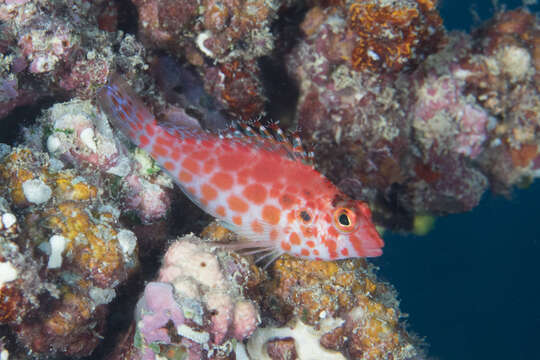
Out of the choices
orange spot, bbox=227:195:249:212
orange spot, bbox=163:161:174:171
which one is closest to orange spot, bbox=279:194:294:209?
orange spot, bbox=227:195:249:212

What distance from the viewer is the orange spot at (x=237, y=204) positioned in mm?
4270

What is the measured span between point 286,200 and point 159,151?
160 centimetres

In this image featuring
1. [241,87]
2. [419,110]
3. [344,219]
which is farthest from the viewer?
[419,110]

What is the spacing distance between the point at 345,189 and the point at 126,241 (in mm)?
4066

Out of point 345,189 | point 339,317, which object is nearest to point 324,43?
point 345,189

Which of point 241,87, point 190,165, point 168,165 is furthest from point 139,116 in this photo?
point 241,87

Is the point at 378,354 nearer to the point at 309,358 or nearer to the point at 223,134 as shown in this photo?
the point at 309,358

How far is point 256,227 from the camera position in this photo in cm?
416

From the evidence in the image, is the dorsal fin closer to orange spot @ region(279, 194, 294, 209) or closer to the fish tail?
orange spot @ region(279, 194, 294, 209)

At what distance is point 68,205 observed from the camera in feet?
9.99

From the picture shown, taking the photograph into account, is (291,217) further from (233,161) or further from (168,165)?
(168,165)

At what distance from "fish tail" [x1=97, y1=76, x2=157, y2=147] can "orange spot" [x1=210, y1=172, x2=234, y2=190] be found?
3.00ft

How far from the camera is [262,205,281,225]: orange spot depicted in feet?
13.9

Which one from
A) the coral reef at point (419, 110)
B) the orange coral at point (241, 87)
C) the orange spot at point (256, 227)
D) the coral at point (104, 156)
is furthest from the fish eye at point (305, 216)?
the orange coral at point (241, 87)
